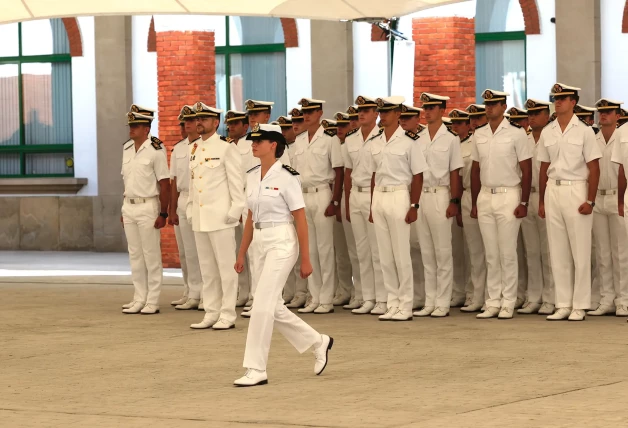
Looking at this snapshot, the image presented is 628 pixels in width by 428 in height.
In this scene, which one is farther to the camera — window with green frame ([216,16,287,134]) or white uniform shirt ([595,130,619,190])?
window with green frame ([216,16,287,134])

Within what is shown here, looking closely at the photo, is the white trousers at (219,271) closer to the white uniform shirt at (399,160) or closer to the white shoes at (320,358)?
the white uniform shirt at (399,160)

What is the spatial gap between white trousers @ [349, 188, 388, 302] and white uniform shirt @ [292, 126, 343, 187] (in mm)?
338

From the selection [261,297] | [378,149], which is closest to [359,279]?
[378,149]

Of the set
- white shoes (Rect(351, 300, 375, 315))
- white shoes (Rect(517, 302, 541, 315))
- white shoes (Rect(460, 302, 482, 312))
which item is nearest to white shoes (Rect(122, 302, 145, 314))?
white shoes (Rect(351, 300, 375, 315))

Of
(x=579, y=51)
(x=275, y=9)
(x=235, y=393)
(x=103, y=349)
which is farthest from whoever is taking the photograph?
(x=579, y=51)

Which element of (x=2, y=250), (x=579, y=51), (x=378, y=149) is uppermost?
(x=579, y=51)

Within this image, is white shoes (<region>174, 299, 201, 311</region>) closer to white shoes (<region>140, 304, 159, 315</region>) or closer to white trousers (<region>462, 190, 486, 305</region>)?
white shoes (<region>140, 304, 159, 315</region>)

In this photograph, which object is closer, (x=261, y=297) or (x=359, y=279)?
(x=261, y=297)

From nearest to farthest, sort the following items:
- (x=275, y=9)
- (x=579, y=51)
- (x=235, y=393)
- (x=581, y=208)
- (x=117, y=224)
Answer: (x=235, y=393), (x=581, y=208), (x=275, y=9), (x=579, y=51), (x=117, y=224)

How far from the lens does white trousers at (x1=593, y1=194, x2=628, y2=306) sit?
12859mm

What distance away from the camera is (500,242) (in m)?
12.9

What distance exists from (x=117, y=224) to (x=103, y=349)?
1264 cm

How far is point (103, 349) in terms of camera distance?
11.1 m

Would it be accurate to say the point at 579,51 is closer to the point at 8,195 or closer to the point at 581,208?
the point at 581,208
